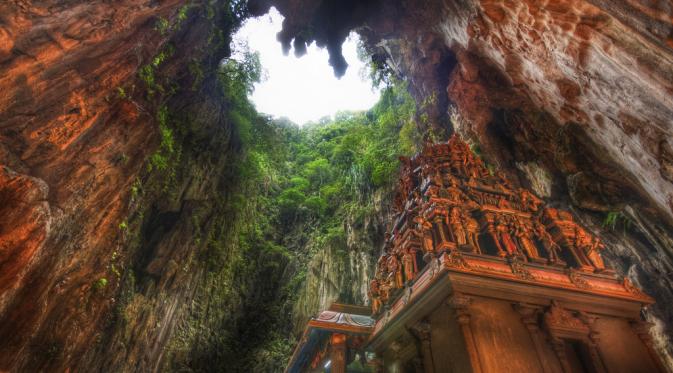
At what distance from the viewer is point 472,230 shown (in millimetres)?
5656

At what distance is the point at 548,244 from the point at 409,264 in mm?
2356

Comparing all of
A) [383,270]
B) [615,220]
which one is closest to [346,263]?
[383,270]

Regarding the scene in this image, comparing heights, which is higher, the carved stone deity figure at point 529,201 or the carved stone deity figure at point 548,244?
the carved stone deity figure at point 529,201

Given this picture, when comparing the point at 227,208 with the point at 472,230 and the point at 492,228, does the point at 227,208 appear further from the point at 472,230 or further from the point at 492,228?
the point at 492,228

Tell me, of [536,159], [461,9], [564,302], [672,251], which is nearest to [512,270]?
[564,302]

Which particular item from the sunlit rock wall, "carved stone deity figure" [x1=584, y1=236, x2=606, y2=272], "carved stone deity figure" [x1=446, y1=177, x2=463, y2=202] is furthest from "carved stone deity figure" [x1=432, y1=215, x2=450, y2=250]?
the sunlit rock wall

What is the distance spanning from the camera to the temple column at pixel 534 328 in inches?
161

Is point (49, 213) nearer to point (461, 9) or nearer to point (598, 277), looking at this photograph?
point (598, 277)

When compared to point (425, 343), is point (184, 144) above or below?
above

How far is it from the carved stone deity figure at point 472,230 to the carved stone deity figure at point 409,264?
1.15 m

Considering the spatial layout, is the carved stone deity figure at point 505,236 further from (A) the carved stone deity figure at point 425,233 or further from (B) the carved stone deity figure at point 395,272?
(B) the carved stone deity figure at point 395,272

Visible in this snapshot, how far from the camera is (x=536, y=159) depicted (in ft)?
32.2

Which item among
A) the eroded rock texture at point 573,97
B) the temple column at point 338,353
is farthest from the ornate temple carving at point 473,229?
the eroded rock texture at point 573,97

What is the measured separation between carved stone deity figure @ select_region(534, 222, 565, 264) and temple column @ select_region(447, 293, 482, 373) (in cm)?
202
